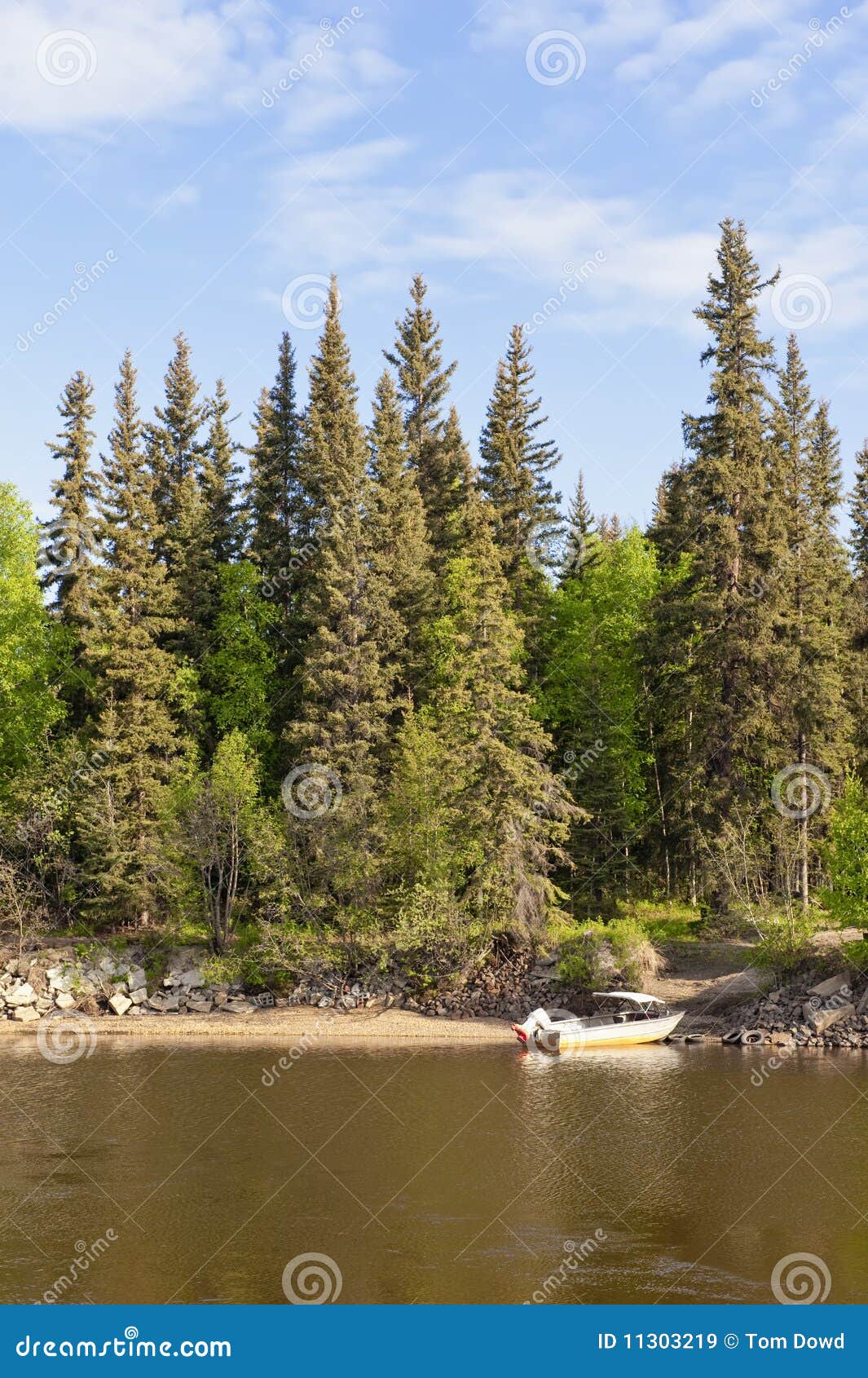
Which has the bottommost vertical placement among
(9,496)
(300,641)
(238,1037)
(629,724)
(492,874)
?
(238,1037)

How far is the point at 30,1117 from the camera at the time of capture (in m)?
28.6

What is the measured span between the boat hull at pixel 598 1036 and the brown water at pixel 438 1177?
3.01 m

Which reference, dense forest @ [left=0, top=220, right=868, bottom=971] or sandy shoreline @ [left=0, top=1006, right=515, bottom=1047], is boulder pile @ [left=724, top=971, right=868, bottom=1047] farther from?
sandy shoreline @ [left=0, top=1006, right=515, bottom=1047]

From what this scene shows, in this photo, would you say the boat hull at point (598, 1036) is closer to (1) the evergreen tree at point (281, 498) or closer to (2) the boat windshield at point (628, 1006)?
(2) the boat windshield at point (628, 1006)

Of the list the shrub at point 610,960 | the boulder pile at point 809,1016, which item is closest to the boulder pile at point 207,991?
the shrub at point 610,960

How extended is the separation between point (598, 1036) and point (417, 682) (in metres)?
21.4

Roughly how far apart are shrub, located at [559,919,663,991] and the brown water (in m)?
7.09

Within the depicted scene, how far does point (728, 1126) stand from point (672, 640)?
83.5ft

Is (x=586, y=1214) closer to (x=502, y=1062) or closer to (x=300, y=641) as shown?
(x=502, y=1062)

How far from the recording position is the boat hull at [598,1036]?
38781mm

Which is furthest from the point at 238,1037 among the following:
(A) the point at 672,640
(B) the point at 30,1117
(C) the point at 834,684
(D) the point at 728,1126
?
(C) the point at 834,684

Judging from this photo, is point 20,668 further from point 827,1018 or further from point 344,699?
point 827,1018

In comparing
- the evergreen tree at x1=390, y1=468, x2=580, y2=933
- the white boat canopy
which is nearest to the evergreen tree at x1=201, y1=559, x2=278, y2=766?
the evergreen tree at x1=390, y1=468, x2=580, y2=933

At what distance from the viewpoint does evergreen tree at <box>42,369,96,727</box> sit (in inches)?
2143
